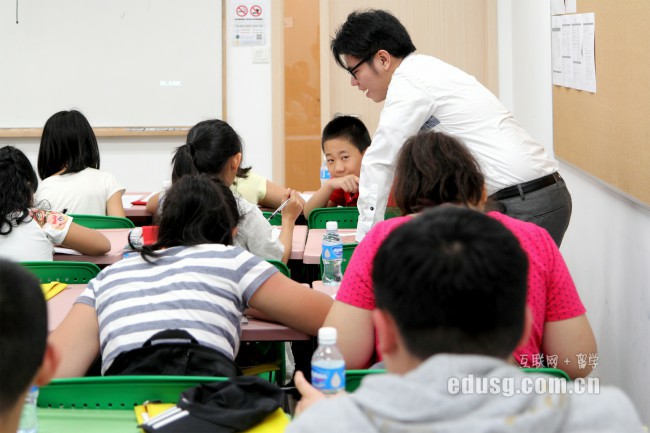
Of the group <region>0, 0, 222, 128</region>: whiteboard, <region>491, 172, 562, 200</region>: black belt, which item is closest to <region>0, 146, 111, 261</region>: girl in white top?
<region>491, 172, 562, 200</region>: black belt

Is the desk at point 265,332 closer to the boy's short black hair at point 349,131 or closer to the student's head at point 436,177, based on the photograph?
the student's head at point 436,177

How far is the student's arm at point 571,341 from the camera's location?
195 cm

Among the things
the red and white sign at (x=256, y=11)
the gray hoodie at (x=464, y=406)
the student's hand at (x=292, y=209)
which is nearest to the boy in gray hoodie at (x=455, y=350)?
the gray hoodie at (x=464, y=406)

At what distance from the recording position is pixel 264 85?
20.4 ft

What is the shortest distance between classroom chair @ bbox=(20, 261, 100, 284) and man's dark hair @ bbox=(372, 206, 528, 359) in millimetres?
2028

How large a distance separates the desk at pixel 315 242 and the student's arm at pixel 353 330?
1.25m

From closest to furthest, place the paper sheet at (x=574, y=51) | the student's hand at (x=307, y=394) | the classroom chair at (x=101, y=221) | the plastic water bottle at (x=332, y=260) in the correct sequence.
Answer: the student's hand at (x=307, y=394) < the plastic water bottle at (x=332, y=260) < the paper sheet at (x=574, y=51) < the classroom chair at (x=101, y=221)

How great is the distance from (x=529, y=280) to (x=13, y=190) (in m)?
2.02

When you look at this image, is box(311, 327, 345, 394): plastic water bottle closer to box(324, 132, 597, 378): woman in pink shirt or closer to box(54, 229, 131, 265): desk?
box(324, 132, 597, 378): woman in pink shirt

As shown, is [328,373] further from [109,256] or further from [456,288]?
[109,256]

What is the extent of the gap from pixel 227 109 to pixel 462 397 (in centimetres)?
553

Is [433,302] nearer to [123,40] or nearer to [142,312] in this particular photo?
[142,312]

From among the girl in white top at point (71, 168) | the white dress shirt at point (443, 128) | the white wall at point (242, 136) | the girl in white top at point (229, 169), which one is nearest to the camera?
the white dress shirt at point (443, 128)

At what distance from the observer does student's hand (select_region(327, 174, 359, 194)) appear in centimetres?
409
